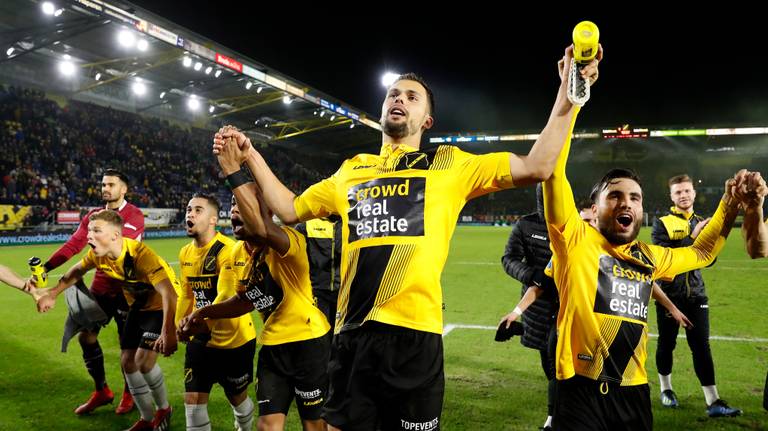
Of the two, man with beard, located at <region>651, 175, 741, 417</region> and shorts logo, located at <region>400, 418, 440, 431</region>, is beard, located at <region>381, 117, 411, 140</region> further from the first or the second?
man with beard, located at <region>651, 175, 741, 417</region>

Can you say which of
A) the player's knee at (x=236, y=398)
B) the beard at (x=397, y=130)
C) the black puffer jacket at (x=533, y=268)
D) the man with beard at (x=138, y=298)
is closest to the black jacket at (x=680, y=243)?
the black puffer jacket at (x=533, y=268)

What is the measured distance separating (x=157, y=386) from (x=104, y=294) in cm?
143

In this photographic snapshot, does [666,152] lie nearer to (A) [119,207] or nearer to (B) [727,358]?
(B) [727,358]

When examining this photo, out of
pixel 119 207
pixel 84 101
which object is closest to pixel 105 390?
pixel 119 207

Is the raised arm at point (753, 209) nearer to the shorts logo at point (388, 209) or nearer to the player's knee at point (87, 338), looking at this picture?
the shorts logo at point (388, 209)

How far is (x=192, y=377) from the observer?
387cm

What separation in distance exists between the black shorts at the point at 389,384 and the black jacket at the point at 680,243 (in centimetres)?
395

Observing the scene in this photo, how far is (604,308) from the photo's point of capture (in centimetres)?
284

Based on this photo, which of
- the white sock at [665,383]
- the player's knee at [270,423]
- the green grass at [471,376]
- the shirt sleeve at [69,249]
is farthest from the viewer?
the shirt sleeve at [69,249]

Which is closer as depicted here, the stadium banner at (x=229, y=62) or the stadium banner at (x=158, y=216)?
the stadium banner at (x=229, y=62)

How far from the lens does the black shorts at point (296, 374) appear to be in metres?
3.42

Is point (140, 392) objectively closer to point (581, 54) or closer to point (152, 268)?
point (152, 268)

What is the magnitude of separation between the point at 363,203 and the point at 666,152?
69.5 m

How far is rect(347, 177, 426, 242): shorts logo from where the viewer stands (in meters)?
2.15
